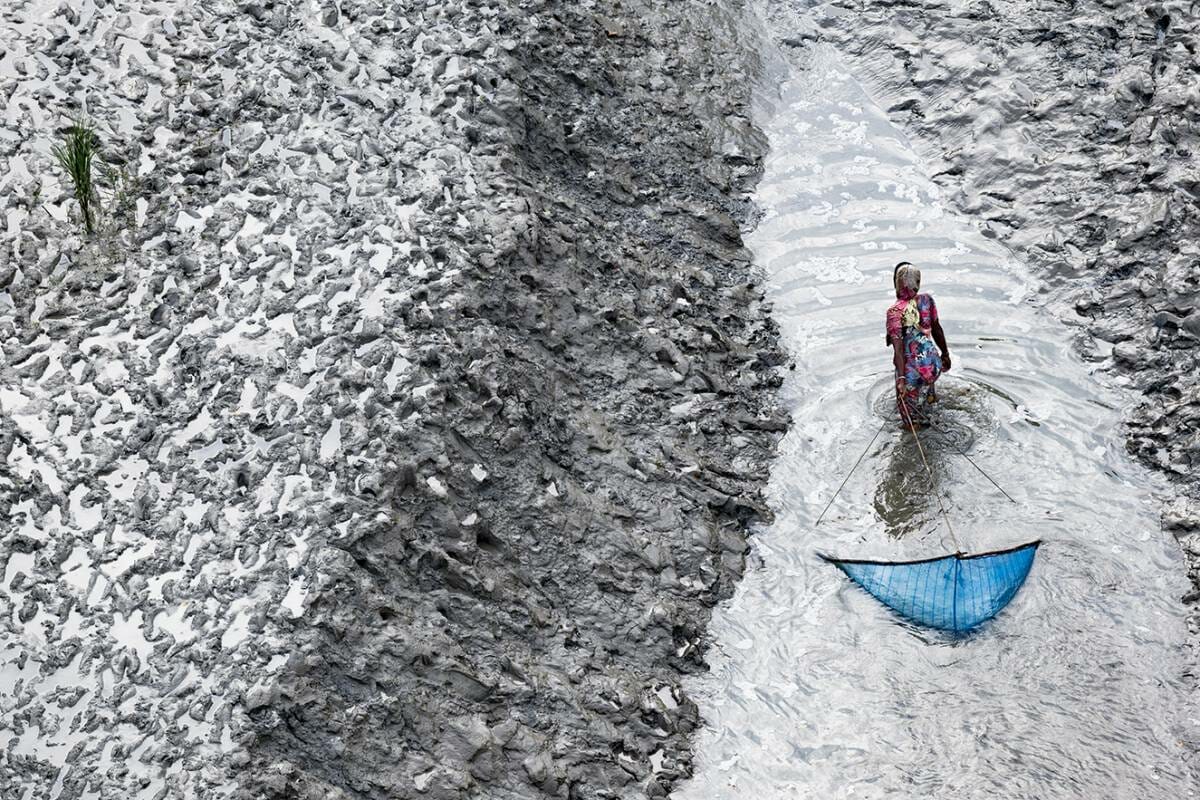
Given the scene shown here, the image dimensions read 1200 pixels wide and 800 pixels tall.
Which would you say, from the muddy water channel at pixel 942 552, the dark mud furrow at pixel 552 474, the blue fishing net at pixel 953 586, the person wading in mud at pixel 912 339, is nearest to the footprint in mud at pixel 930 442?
the muddy water channel at pixel 942 552

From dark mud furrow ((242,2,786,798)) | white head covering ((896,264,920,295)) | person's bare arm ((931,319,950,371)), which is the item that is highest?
white head covering ((896,264,920,295))

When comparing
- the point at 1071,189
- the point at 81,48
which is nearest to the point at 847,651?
the point at 1071,189

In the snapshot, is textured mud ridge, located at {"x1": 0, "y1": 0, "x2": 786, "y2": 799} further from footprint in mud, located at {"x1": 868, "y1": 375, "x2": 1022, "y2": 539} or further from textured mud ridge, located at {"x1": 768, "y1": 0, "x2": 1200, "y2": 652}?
textured mud ridge, located at {"x1": 768, "y1": 0, "x2": 1200, "y2": 652}

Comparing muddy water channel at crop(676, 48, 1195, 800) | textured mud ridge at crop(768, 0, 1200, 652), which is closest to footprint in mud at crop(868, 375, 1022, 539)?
muddy water channel at crop(676, 48, 1195, 800)

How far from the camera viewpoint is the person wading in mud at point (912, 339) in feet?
27.3

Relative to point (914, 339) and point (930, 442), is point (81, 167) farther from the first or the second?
point (930, 442)

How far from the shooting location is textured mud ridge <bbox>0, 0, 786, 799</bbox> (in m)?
6.29

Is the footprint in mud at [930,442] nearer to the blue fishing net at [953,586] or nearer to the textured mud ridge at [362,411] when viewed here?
the blue fishing net at [953,586]

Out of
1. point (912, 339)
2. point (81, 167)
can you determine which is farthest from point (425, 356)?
point (912, 339)

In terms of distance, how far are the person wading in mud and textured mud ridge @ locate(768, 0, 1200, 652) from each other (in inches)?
56.0

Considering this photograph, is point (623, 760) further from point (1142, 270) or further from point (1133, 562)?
point (1142, 270)

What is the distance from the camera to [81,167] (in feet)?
26.7

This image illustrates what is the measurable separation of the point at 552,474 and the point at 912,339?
8.53ft

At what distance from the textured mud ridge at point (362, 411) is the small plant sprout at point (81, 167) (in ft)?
0.59
